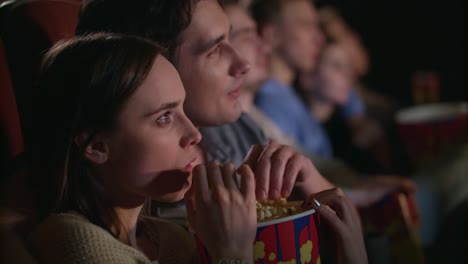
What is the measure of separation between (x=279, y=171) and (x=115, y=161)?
0.63 ft

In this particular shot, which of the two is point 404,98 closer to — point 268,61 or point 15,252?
point 268,61

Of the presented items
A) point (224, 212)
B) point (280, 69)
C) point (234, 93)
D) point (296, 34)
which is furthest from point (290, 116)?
point (224, 212)

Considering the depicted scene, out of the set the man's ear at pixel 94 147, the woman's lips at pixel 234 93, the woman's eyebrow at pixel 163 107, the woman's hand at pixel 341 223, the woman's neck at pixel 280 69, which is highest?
the woman's eyebrow at pixel 163 107

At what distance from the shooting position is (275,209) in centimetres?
62

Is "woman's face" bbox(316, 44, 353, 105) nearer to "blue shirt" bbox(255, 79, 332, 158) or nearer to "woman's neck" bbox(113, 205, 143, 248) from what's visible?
"blue shirt" bbox(255, 79, 332, 158)

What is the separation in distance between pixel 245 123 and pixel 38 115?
376 millimetres

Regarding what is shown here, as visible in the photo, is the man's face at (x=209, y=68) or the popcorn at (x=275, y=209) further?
the man's face at (x=209, y=68)

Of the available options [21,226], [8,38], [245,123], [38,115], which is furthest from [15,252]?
[245,123]

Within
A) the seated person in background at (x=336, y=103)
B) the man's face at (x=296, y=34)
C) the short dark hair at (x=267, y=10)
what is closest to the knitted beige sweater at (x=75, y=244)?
the short dark hair at (x=267, y=10)

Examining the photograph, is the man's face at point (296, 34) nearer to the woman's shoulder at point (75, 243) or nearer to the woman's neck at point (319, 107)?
the woman's neck at point (319, 107)

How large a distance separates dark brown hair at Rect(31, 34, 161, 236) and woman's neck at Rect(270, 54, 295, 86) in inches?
46.8

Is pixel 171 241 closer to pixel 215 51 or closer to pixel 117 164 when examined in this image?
pixel 117 164

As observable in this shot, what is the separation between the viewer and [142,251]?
65cm

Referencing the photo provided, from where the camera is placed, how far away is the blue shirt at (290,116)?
162 centimetres
